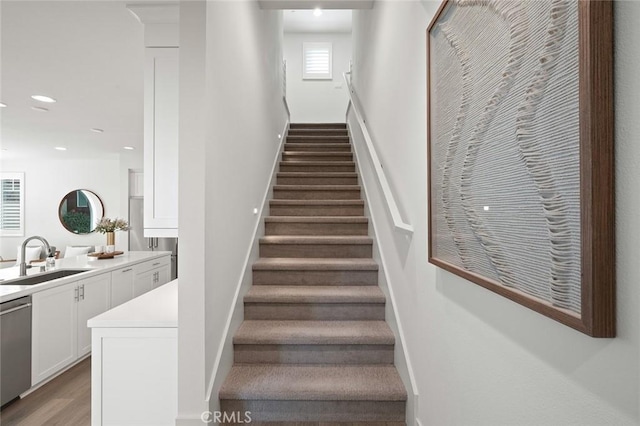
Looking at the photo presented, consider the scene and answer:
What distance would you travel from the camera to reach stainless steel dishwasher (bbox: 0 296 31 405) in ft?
7.58

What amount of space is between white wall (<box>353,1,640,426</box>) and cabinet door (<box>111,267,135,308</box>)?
3104 millimetres

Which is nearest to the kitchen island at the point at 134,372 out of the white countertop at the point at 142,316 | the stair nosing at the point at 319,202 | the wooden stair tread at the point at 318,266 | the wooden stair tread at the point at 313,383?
the white countertop at the point at 142,316

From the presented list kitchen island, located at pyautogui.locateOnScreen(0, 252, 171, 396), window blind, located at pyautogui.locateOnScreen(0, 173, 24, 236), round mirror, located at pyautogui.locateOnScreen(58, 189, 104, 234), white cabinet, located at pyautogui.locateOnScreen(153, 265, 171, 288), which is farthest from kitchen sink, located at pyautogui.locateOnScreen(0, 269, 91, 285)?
window blind, located at pyautogui.locateOnScreen(0, 173, 24, 236)

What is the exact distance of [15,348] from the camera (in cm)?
240

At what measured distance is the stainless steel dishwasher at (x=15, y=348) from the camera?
7.58ft

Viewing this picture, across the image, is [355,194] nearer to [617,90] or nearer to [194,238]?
[194,238]

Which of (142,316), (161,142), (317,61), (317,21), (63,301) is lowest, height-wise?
(63,301)

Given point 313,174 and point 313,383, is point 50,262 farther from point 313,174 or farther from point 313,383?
point 313,383

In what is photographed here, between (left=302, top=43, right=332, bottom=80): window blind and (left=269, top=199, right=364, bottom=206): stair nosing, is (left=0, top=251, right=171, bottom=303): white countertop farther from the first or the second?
(left=302, top=43, right=332, bottom=80): window blind

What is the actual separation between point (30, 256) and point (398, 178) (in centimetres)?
859

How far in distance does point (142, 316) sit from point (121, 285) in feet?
8.33

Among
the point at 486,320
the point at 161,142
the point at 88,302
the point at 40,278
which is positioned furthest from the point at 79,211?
the point at 486,320

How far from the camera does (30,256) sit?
689cm

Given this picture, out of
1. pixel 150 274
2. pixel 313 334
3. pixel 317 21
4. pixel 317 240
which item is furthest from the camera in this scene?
pixel 317 21
